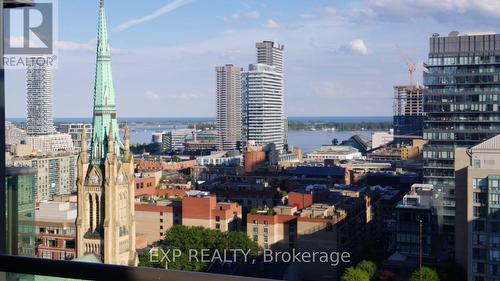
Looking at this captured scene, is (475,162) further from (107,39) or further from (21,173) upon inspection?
(21,173)

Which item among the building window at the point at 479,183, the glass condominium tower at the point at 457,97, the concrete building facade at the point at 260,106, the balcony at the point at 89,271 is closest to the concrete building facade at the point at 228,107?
the concrete building facade at the point at 260,106

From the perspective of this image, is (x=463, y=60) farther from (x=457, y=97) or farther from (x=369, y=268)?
(x=369, y=268)

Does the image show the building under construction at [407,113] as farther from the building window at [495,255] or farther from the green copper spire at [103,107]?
the building window at [495,255]

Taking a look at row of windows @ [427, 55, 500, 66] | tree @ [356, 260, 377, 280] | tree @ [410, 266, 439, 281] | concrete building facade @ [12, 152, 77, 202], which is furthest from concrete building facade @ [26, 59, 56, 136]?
tree @ [410, 266, 439, 281]

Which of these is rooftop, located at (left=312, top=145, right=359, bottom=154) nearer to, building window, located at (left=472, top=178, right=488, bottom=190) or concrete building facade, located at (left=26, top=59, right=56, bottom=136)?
concrete building facade, located at (left=26, top=59, right=56, bottom=136)

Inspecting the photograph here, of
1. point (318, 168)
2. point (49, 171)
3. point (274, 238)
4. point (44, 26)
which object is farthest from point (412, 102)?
point (44, 26)

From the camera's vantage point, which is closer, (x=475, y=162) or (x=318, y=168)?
(x=475, y=162)
